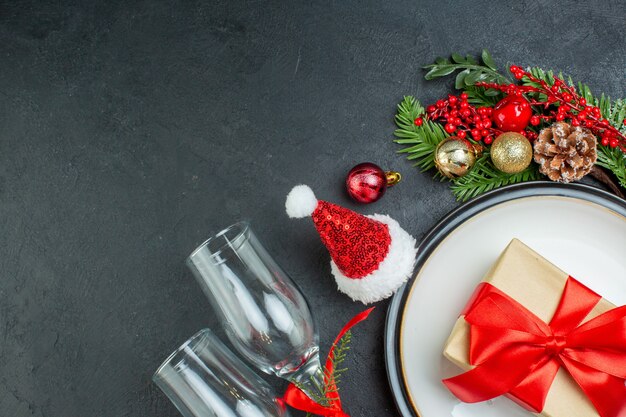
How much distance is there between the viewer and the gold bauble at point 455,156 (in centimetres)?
94

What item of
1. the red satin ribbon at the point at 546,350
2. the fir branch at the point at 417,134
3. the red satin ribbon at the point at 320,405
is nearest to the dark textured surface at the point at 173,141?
the fir branch at the point at 417,134

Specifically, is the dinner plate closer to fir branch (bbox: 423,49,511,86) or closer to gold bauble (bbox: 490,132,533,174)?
gold bauble (bbox: 490,132,533,174)

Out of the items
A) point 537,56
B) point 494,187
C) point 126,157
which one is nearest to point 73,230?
point 126,157

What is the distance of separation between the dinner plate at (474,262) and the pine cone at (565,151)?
2 centimetres

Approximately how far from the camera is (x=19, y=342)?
1061 millimetres

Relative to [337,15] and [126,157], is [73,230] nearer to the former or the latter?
[126,157]

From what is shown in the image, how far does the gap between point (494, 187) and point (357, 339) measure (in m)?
0.36

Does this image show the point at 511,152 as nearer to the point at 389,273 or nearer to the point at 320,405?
the point at 389,273

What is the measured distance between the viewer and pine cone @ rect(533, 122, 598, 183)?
91 cm

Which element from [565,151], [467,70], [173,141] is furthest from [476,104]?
[173,141]

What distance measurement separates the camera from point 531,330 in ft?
2.75

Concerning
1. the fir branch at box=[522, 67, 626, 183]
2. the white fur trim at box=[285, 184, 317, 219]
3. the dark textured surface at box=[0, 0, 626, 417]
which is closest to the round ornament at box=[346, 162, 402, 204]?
the dark textured surface at box=[0, 0, 626, 417]

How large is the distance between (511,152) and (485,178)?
8cm

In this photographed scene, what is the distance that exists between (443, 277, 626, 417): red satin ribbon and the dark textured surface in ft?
0.77
